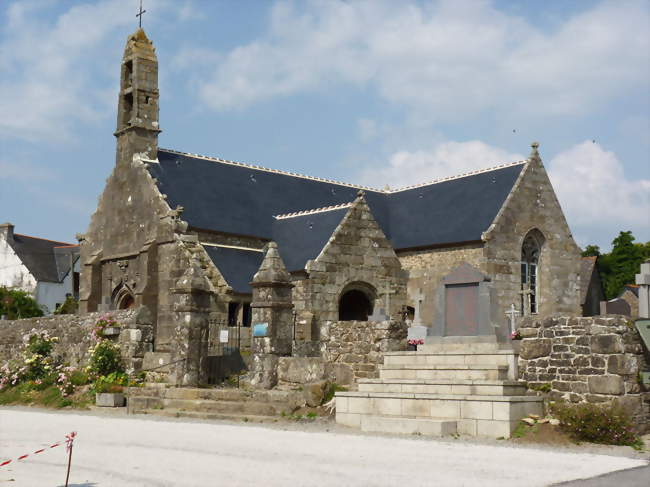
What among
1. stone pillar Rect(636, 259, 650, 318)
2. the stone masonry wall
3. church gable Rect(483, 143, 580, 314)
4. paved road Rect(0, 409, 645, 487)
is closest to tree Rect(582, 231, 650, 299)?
church gable Rect(483, 143, 580, 314)

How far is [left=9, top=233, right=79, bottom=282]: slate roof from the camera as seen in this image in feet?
156

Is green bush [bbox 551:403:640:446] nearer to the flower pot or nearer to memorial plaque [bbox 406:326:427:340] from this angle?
memorial plaque [bbox 406:326:427:340]

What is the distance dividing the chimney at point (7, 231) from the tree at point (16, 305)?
7.13 m

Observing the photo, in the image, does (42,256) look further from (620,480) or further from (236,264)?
(620,480)

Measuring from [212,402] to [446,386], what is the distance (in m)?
4.91

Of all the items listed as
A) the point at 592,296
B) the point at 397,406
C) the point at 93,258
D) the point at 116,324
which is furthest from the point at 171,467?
the point at 592,296

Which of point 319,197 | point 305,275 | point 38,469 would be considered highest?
point 319,197

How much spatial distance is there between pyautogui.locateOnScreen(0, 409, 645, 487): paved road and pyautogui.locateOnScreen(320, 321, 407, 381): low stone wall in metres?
3.00

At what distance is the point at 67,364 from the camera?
20438mm

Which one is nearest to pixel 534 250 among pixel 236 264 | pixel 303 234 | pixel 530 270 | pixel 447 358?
pixel 530 270

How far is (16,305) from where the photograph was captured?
1588 inches

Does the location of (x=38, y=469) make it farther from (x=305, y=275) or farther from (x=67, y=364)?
(x=305, y=275)

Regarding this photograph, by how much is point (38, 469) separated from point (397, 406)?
6.45 meters

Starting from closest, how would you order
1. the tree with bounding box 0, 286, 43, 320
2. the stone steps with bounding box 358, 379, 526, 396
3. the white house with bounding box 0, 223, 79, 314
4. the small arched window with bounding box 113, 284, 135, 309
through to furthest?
the stone steps with bounding box 358, 379, 526, 396
the small arched window with bounding box 113, 284, 135, 309
the tree with bounding box 0, 286, 43, 320
the white house with bounding box 0, 223, 79, 314
